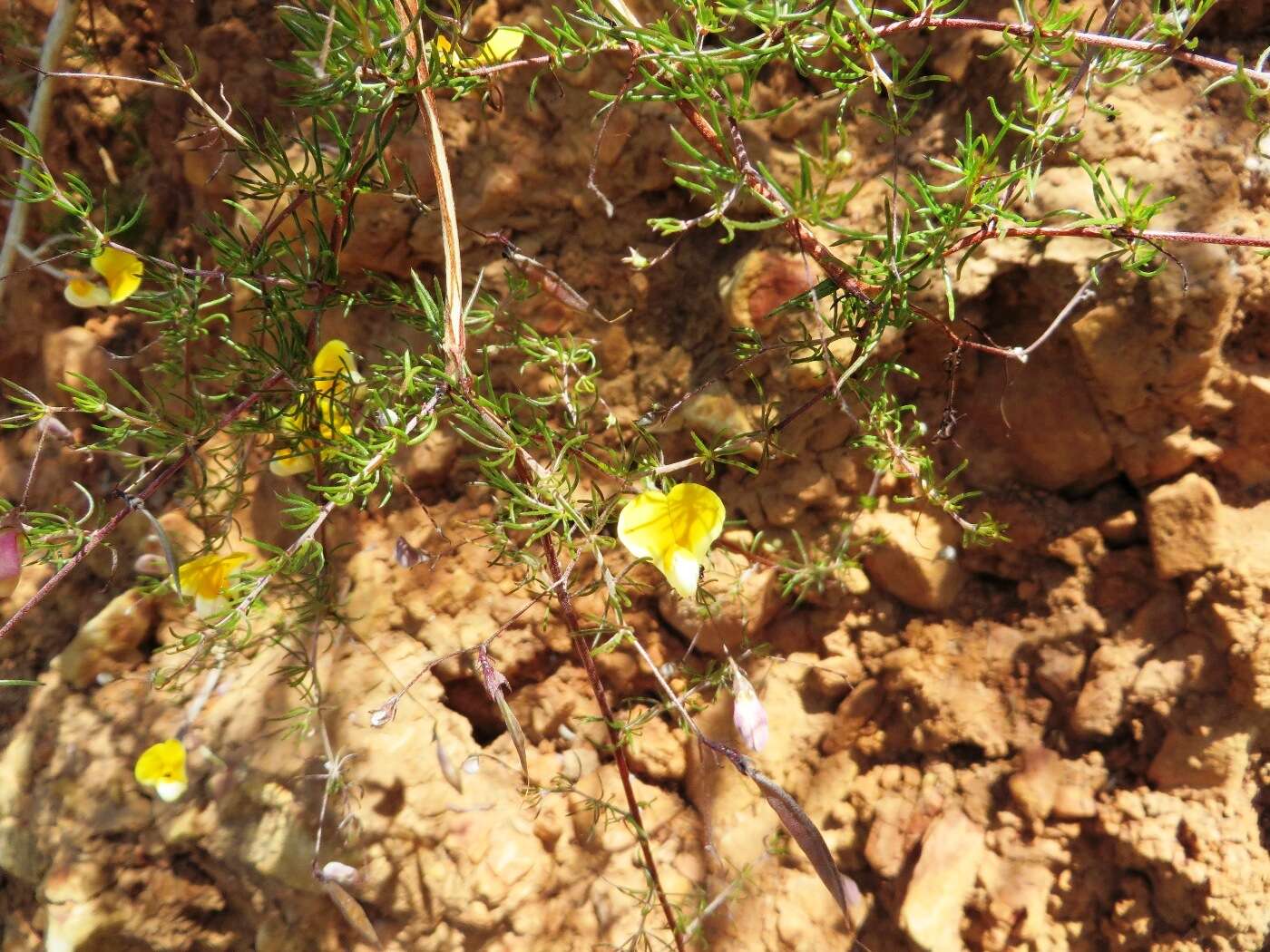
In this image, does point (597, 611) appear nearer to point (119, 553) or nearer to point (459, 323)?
point (459, 323)

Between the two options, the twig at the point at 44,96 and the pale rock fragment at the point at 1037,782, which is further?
the twig at the point at 44,96

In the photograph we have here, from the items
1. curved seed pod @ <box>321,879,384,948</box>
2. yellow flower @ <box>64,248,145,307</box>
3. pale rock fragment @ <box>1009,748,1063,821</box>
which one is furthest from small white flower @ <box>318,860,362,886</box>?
pale rock fragment @ <box>1009,748,1063,821</box>

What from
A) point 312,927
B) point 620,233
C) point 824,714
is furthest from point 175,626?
point 824,714

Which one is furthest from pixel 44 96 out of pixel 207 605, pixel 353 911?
pixel 353 911

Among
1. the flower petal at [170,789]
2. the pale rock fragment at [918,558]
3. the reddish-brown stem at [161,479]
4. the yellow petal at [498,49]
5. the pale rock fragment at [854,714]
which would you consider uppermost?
the yellow petal at [498,49]

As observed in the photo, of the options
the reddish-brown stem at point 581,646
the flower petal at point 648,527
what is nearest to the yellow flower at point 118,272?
the reddish-brown stem at point 581,646

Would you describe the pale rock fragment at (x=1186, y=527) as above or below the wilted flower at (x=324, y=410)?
below

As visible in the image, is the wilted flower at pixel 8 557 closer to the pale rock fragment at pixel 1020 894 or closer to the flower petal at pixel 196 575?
the flower petal at pixel 196 575

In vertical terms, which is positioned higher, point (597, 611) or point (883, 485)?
point (883, 485)
